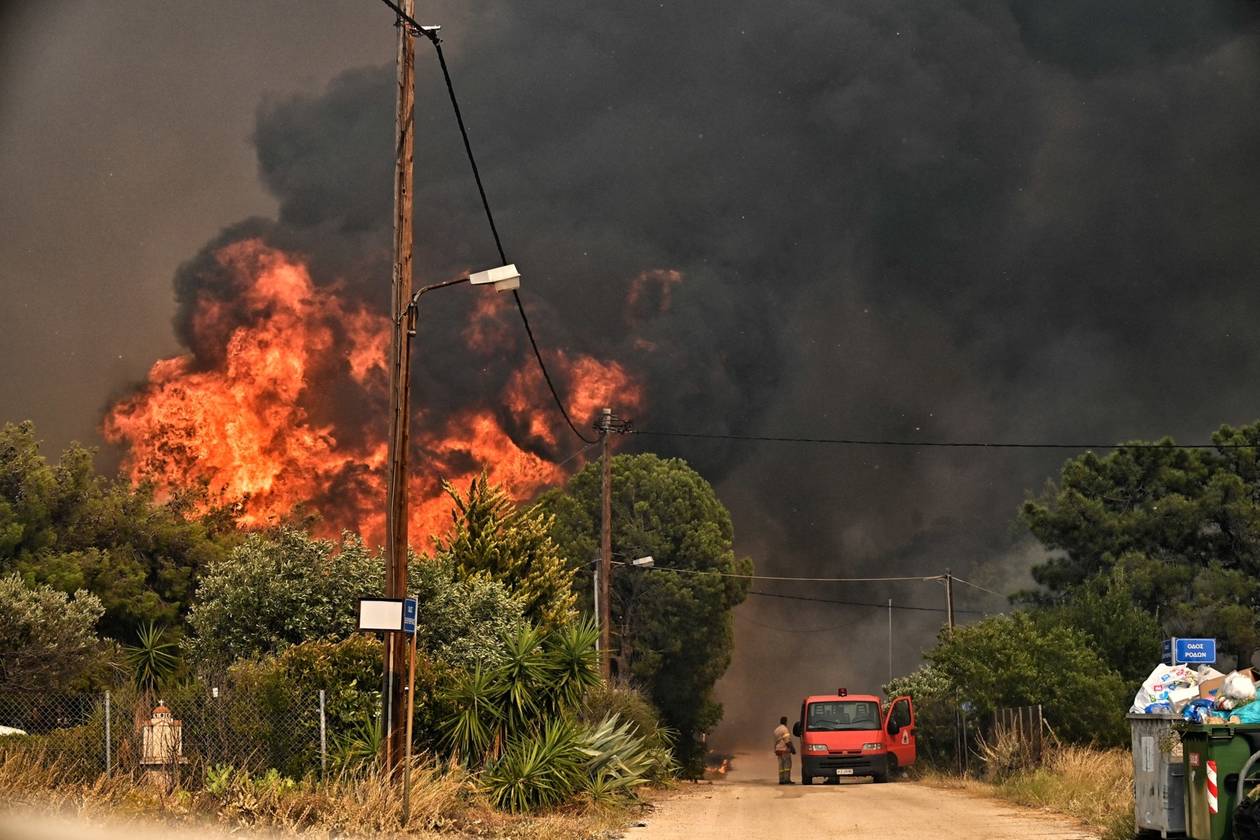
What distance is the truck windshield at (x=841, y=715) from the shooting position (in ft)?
125

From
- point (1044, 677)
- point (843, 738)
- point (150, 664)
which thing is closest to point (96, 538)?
point (150, 664)

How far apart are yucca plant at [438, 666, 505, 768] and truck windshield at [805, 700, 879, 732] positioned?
18.5m

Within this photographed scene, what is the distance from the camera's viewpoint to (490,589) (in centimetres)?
2933

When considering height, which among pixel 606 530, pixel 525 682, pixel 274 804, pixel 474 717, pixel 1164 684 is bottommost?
pixel 274 804

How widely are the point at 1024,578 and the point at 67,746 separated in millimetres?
91260

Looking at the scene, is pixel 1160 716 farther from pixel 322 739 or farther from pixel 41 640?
pixel 41 640

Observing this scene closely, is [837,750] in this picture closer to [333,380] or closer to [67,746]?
[67,746]

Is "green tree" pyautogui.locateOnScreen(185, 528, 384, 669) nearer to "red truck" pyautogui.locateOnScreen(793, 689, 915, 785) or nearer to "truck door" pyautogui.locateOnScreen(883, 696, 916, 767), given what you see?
"red truck" pyautogui.locateOnScreen(793, 689, 915, 785)

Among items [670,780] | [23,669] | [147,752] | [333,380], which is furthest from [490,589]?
[333,380]

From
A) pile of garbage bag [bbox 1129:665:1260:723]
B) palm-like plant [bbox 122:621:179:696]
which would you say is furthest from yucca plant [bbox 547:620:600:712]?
pile of garbage bag [bbox 1129:665:1260:723]

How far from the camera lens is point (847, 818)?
22.6 m

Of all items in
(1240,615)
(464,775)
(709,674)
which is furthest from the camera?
(709,674)

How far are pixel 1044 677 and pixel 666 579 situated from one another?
30.3 m

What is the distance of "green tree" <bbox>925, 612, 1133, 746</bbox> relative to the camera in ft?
109
